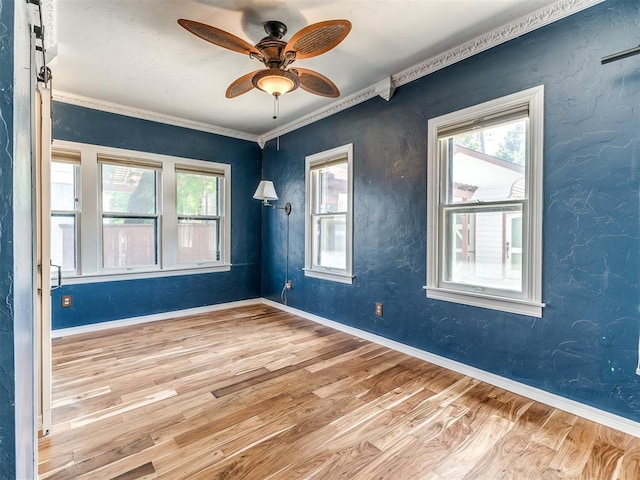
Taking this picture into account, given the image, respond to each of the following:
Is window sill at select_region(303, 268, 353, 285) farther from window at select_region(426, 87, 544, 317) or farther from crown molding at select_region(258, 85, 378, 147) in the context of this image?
crown molding at select_region(258, 85, 378, 147)

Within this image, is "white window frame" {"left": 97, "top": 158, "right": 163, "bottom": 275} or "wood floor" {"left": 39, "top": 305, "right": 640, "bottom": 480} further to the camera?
"white window frame" {"left": 97, "top": 158, "right": 163, "bottom": 275}

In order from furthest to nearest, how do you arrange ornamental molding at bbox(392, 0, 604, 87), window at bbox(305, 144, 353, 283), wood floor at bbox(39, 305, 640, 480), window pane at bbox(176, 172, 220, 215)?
1. window pane at bbox(176, 172, 220, 215)
2. window at bbox(305, 144, 353, 283)
3. ornamental molding at bbox(392, 0, 604, 87)
4. wood floor at bbox(39, 305, 640, 480)

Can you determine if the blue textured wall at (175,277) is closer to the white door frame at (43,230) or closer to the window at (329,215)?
the window at (329,215)

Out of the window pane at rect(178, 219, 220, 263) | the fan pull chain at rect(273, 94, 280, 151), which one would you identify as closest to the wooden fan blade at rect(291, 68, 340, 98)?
the fan pull chain at rect(273, 94, 280, 151)

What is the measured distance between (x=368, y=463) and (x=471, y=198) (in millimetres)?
2093

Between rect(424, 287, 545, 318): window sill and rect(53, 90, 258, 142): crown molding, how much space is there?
3610 mm

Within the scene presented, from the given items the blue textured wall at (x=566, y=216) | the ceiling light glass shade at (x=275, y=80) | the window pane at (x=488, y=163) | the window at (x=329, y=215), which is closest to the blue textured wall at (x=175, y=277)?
the window at (x=329, y=215)

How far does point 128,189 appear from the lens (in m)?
3.99

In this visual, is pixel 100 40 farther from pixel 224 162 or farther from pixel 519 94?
pixel 519 94

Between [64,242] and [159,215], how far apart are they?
3.43 ft

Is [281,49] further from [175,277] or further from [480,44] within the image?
[175,277]

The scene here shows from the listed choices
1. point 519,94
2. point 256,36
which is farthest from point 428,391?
point 256,36

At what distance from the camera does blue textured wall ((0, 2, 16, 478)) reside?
1.84 ft

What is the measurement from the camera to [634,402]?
1.86 m
